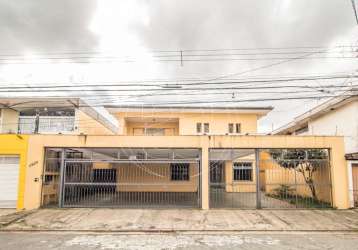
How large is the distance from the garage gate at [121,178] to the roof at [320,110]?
836cm

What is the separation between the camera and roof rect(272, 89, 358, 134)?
13.7 meters

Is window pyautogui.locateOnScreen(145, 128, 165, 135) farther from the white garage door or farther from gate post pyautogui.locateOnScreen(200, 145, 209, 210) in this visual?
the white garage door

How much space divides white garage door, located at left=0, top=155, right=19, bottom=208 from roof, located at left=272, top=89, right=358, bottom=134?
14.4 metres

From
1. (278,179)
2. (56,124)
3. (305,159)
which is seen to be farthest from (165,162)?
(278,179)

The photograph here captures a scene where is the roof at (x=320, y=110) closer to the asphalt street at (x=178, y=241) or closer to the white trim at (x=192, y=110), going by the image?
the white trim at (x=192, y=110)

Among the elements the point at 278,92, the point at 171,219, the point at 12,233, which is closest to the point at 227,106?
the point at 278,92

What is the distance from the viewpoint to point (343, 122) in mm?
14914

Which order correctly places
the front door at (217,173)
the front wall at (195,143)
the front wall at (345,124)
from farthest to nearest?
1. the front door at (217,173)
2. the front wall at (345,124)
3. the front wall at (195,143)

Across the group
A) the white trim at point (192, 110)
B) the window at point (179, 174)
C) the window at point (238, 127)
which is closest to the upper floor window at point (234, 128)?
the window at point (238, 127)

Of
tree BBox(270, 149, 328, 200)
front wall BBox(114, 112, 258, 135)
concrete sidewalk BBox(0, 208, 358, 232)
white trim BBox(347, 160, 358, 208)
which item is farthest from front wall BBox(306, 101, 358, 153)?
front wall BBox(114, 112, 258, 135)

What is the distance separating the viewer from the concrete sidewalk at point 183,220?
8.70 metres

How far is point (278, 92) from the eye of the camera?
10.7 metres

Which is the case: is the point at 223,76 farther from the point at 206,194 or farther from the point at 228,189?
the point at 228,189

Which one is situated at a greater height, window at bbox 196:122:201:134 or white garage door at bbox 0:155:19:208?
window at bbox 196:122:201:134
